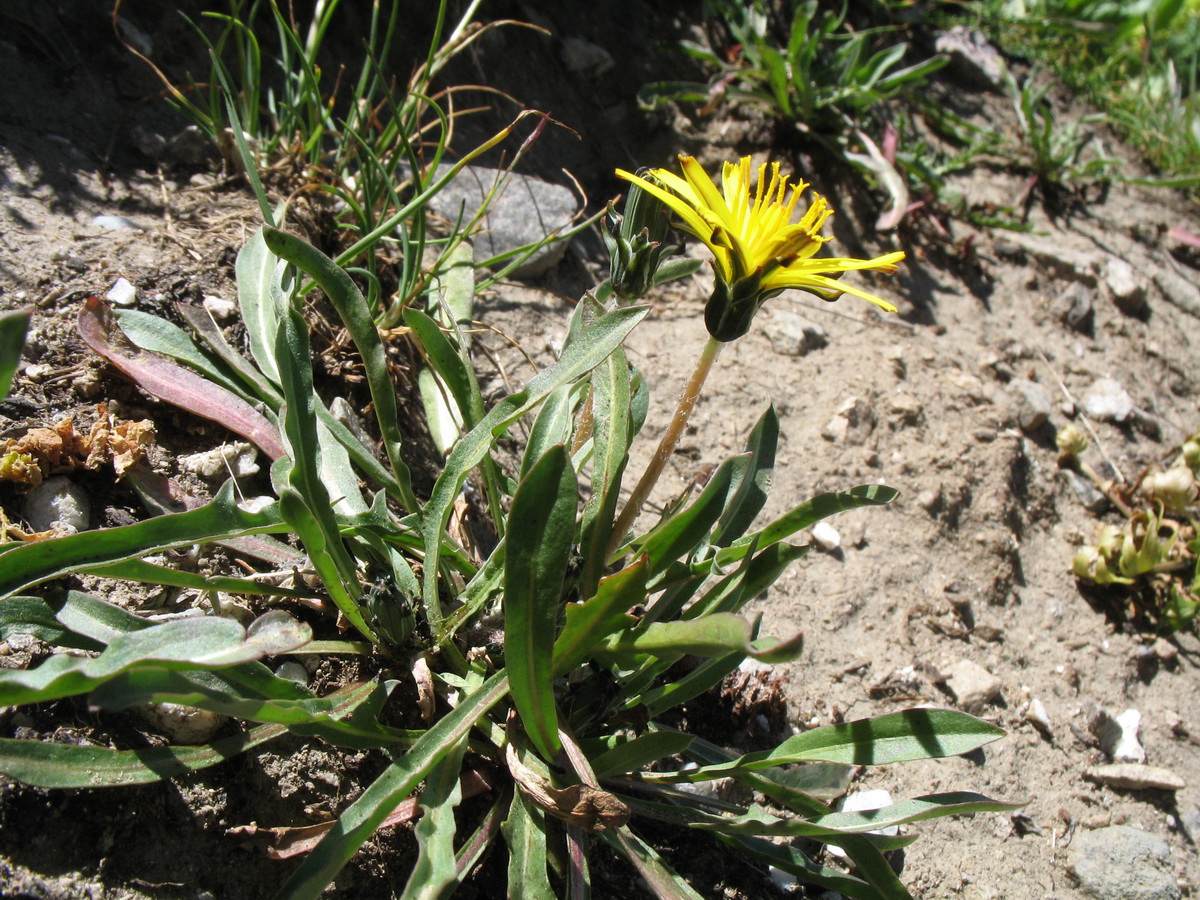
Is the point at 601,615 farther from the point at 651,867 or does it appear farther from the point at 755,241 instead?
the point at 755,241

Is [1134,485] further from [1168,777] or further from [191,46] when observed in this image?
[191,46]

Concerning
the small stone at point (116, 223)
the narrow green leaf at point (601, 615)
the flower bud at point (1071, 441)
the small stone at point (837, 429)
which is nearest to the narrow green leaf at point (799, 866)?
the narrow green leaf at point (601, 615)

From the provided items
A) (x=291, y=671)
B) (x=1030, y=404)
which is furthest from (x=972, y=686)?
(x=291, y=671)

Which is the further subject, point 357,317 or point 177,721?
point 357,317

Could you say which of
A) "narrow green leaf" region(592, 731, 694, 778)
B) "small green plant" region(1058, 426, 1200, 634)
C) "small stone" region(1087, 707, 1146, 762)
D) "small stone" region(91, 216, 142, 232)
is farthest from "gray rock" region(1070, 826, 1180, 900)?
"small stone" region(91, 216, 142, 232)

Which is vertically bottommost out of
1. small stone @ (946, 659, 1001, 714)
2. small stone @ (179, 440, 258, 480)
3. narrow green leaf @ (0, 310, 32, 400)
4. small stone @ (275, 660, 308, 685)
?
small stone @ (946, 659, 1001, 714)

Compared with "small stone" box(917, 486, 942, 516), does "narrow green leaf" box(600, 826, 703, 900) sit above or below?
below

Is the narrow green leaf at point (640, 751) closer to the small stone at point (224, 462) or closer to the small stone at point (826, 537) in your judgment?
the small stone at point (224, 462)

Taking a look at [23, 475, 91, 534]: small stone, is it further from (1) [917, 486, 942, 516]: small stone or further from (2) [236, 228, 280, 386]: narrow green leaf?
(1) [917, 486, 942, 516]: small stone
